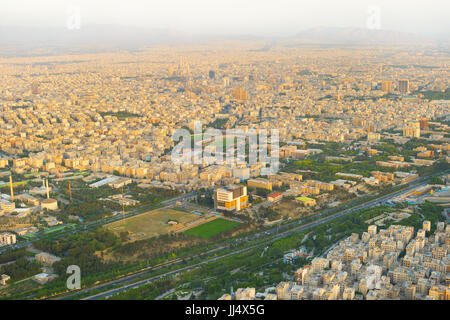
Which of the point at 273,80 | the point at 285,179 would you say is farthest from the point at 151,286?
the point at 273,80

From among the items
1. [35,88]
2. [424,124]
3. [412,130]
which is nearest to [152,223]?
[412,130]

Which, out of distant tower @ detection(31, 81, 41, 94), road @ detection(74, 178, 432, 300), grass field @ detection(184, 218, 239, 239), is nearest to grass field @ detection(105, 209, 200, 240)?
grass field @ detection(184, 218, 239, 239)

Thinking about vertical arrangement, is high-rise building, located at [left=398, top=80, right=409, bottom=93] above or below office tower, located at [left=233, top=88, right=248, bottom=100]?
above

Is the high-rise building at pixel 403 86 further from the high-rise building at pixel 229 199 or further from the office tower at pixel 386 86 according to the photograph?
the high-rise building at pixel 229 199

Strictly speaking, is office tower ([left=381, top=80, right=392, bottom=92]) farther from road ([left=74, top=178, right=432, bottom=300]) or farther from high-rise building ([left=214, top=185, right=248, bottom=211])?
high-rise building ([left=214, top=185, right=248, bottom=211])

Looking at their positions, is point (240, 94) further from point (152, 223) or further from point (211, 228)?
point (211, 228)

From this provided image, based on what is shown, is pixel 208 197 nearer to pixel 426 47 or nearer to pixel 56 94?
pixel 56 94
